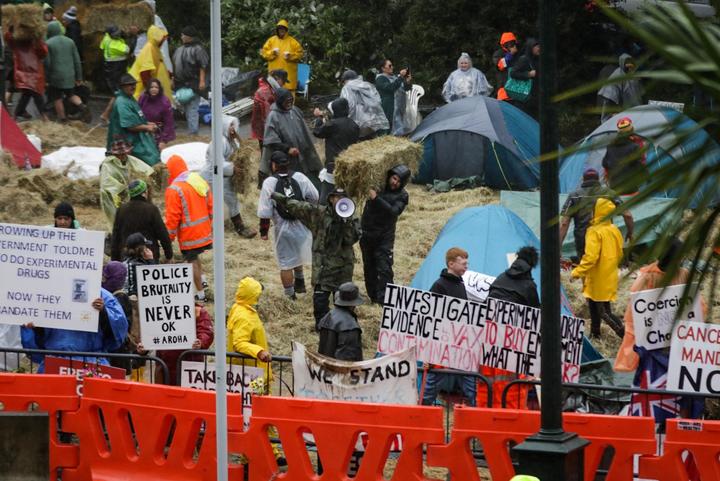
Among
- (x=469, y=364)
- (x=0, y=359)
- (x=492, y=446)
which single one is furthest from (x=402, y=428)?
(x=0, y=359)

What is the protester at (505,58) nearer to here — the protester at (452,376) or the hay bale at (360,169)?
the hay bale at (360,169)

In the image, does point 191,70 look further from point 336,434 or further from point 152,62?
point 336,434

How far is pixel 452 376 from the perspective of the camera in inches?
511

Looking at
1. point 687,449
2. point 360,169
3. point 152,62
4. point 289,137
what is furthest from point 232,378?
point 152,62

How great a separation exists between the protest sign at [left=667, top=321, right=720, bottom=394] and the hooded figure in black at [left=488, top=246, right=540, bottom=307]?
2.44 metres

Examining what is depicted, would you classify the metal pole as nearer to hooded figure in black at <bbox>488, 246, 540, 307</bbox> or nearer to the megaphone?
hooded figure in black at <bbox>488, 246, 540, 307</bbox>

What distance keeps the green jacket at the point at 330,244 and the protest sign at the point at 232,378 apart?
13.6 feet

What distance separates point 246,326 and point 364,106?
39.2ft

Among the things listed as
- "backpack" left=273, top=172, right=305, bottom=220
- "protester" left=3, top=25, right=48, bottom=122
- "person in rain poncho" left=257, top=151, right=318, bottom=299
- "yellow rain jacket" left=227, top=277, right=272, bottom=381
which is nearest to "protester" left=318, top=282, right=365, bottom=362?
"yellow rain jacket" left=227, top=277, right=272, bottom=381

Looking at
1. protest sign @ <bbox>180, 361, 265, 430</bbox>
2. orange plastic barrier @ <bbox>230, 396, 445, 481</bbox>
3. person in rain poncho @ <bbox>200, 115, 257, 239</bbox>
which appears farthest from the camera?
person in rain poncho @ <bbox>200, 115, 257, 239</bbox>

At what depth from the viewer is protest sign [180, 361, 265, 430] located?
37.2 feet

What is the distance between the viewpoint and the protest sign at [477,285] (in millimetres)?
14547

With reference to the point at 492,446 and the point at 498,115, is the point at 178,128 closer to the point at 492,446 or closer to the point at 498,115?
the point at 498,115

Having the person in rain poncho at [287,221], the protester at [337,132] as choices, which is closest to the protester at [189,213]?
the person in rain poncho at [287,221]
